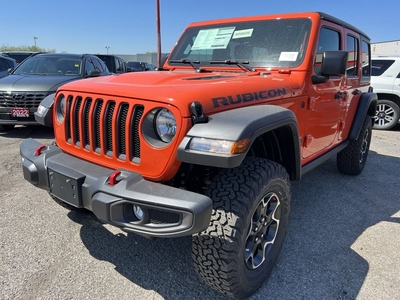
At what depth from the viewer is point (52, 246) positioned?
8.13ft

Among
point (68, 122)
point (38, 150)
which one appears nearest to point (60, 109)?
point (68, 122)

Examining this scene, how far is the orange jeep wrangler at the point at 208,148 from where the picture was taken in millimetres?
1618

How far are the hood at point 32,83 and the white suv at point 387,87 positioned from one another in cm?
730

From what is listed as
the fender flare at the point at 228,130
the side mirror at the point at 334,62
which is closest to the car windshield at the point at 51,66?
the side mirror at the point at 334,62

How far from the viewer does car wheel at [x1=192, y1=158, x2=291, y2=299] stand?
1.71 metres

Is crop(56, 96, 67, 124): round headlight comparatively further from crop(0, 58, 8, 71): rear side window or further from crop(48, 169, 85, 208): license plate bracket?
crop(0, 58, 8, 71): rear side window

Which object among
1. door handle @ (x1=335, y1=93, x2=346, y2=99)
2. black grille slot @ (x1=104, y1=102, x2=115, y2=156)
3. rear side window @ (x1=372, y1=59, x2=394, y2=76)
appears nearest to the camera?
black grille slot @ (x1=104, y1=102, x2=115, y2=156)

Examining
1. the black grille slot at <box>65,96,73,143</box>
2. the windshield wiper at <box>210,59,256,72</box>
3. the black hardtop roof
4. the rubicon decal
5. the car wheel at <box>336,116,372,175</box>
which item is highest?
the black hardtop roof

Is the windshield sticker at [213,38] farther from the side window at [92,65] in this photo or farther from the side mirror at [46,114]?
the side window at [92,65]

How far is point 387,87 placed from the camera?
7.72 m

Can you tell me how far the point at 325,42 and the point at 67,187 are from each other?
2615 mm

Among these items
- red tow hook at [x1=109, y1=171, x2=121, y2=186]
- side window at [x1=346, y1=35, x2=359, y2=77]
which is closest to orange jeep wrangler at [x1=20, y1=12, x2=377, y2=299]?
red tow hook at [x1=109, y1=171, x2=121, y2=186]

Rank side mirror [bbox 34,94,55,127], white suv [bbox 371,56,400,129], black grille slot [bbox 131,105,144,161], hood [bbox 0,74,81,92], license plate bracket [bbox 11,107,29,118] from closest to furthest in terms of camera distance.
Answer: black grille slot [bbox 131,105,144,161]
side mirror [bbox 34,94,55,127]
license plate bracket [bbox 11,107,29,118]
hood [bbox 0,74,81,92]
white suv [bbox 371,56,400,129]

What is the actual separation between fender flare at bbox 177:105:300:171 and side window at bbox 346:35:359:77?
2265 mm
